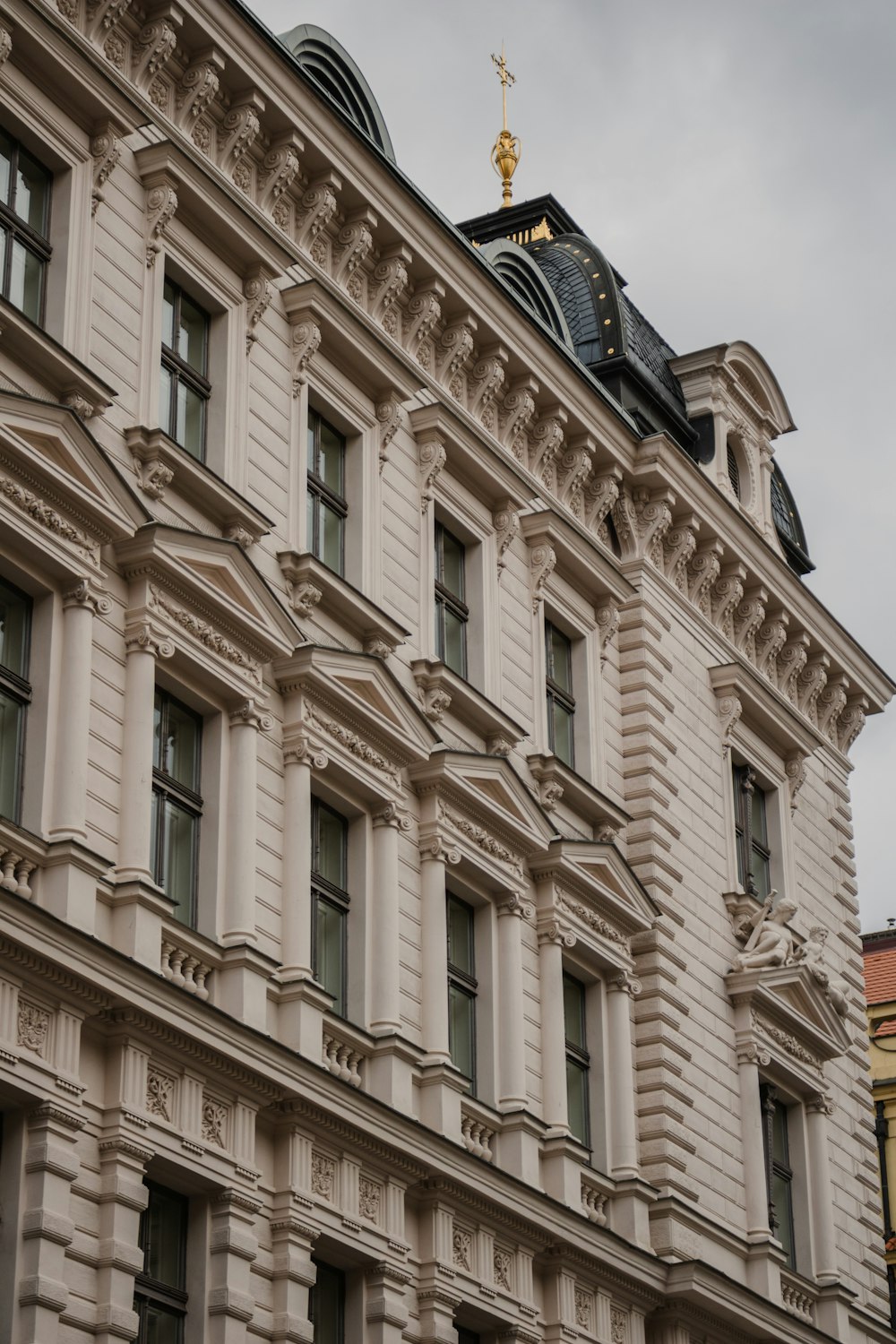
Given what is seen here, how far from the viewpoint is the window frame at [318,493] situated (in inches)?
974

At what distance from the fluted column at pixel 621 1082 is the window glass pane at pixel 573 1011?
0.31 m

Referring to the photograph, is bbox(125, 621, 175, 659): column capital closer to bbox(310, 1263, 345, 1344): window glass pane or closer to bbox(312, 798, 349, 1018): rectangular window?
bbox(312, 798, 349, 1018): rectangular window

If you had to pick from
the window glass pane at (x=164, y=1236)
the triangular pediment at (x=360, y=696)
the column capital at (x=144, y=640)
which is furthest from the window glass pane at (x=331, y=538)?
the window glass pane at (x=164, y=1236)

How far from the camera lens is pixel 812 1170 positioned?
3080 cm

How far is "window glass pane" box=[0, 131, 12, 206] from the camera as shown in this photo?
21.4 metres

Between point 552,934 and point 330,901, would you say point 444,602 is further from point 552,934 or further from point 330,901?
point 330,901

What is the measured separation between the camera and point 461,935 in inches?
1001

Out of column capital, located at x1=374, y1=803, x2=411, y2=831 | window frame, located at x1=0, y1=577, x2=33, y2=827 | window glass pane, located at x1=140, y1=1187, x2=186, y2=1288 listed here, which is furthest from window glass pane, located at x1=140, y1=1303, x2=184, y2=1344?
column capital, located at x1=374, y1=803, x2=411, y2=831

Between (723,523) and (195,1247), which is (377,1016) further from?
(723,523)

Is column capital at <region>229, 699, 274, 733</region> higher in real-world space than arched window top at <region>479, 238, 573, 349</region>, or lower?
lower

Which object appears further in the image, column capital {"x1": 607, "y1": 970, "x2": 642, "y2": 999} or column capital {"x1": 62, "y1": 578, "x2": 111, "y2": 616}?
column capital {"x1": 607, "y1": 970, "x2": 642, "y2": 999}

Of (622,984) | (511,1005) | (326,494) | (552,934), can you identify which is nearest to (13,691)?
(326,494)

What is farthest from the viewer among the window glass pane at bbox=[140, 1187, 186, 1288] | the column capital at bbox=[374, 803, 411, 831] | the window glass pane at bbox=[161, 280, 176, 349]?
the column capital at bbox=[374, 803, 411, 831]

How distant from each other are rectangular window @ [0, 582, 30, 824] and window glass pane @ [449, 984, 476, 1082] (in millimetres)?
6719
